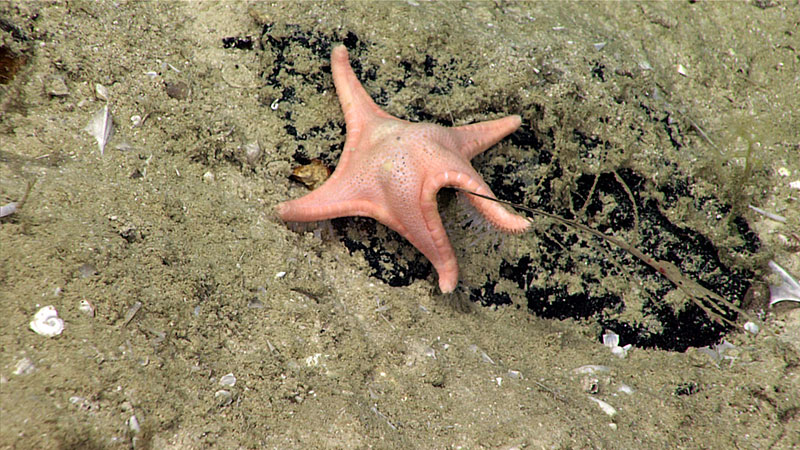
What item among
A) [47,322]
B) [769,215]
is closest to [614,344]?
[769,215]

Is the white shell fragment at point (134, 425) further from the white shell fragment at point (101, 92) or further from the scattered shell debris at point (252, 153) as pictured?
the white shell fragment at point (101, 92)

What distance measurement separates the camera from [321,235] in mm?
3328

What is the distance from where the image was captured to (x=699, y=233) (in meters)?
3.59

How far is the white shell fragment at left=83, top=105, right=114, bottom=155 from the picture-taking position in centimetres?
291

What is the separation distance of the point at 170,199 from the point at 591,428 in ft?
10.4

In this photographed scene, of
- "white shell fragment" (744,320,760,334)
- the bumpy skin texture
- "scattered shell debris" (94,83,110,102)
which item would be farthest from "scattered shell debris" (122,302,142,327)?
"white shell fragment" (744,320,760,334)

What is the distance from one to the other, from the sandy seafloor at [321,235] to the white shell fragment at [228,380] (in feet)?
0.16

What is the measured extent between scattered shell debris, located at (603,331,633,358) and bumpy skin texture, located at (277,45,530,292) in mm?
1163

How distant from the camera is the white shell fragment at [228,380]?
2432 mm

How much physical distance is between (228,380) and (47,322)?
3.03 feet

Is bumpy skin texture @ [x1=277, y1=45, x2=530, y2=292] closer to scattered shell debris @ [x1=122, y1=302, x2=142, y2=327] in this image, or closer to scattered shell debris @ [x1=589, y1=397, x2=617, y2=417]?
scattered shell debris @ [x1=122, y1=302, x2=142, y2=327]

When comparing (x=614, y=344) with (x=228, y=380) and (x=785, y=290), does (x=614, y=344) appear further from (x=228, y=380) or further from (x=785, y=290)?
(x=228, y=380)

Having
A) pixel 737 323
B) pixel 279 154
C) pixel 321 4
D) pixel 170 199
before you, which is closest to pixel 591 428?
pixel 737 323

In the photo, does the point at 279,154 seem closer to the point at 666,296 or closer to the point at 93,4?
the point at 93,4
